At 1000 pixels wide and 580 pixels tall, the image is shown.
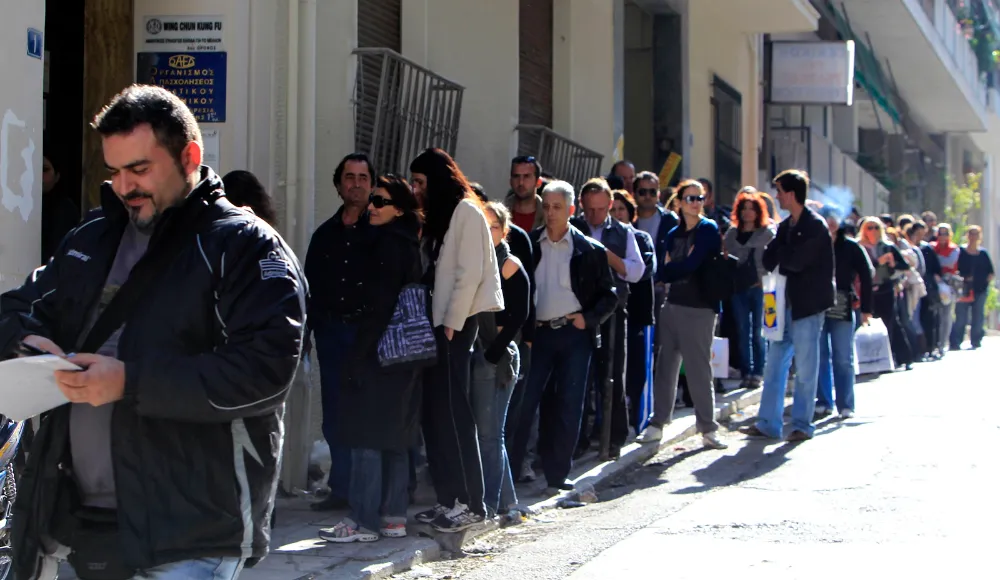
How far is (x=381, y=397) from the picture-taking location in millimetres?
6762

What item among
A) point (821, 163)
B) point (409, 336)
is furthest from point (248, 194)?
point (821, 163)

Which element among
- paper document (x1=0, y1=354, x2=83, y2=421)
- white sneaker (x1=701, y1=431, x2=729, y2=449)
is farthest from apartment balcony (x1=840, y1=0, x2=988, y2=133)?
paper document (x1=0, y1=354, x2=83, y2=421)

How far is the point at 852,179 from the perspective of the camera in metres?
29.0

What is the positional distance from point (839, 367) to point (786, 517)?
4.81m

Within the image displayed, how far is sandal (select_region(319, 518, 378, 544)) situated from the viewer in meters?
6.82

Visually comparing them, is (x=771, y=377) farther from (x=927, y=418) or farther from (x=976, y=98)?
(x=976, y=98)

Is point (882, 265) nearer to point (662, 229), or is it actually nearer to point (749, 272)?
point (749, 272)

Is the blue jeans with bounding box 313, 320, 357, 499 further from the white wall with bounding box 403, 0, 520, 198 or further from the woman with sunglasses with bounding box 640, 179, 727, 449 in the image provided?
the white wall with bounding box 403, 0, 520, 198

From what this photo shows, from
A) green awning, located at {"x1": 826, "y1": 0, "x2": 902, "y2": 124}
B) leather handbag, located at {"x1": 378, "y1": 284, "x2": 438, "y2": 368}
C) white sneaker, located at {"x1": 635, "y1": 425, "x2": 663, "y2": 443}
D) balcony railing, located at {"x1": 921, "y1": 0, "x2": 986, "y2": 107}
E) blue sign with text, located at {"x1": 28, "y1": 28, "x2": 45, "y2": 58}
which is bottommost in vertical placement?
white sneaker, located at {"x1": 635, "y1": 425, "x2": 663, "y2": 443}

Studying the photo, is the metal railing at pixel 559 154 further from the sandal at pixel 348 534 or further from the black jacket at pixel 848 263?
the sandal at pixel 348 534

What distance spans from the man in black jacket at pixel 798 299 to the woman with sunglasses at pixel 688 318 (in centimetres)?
68

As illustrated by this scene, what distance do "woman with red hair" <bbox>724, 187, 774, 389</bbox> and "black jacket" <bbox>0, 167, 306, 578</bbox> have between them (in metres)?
8.23

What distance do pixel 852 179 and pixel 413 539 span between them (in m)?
23.6

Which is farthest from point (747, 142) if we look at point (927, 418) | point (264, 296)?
point (264, 296)
